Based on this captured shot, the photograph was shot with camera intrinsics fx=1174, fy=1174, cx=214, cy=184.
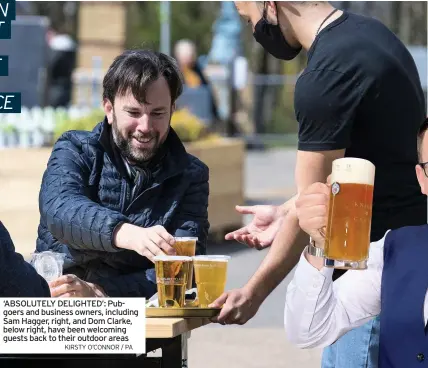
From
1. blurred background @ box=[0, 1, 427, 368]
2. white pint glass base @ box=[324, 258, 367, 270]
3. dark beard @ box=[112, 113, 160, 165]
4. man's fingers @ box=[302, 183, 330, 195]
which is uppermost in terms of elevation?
man's fingers @ box=[302, 183, 330, 195]

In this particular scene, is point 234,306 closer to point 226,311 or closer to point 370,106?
point 226,311

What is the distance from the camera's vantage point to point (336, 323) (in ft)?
9.71

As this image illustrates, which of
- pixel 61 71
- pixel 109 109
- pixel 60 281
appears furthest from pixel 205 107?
pixel 60 281

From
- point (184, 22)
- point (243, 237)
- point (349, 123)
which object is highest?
point (349, 123)

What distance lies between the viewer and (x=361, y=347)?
3.37 meters

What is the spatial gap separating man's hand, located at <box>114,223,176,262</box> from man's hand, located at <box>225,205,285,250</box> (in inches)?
14.9

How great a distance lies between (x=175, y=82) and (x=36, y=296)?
1071 millimetres

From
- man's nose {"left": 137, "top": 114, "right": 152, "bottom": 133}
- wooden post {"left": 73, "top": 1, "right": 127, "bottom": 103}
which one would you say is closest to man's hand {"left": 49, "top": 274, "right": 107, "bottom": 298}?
man's nose {"left": 137, "top": 114, "right": 152, "bottom": 133}

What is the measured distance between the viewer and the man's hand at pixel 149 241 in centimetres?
337

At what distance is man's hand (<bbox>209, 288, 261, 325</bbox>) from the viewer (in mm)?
3311

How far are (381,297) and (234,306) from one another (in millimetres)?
511

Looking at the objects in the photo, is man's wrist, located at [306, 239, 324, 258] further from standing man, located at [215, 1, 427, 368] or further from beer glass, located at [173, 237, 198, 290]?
beer glass, located at [173, 237, 198, 290]

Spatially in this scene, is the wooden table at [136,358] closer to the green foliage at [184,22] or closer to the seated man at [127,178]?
the seated man at [127,178]

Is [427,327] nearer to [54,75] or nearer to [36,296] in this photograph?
[36,296]
